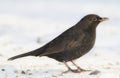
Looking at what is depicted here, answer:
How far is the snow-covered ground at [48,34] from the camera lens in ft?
42.1

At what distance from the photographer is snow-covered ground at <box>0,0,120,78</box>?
506 inches

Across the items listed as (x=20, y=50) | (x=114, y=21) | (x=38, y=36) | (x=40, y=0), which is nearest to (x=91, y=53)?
(x=20, y=50)

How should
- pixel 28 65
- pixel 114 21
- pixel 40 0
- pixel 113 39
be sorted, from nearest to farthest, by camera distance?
pixel 28 65
pixel 113 39
pixel 114 21
pixel 40 0

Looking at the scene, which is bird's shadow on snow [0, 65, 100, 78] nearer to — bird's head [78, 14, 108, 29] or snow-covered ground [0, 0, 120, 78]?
snow-covered ground [0, 0, 120, 78]

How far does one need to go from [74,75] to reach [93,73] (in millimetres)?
296

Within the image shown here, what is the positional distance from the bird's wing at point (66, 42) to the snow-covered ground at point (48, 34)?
364mm

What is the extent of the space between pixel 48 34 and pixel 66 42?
5850 millimetres

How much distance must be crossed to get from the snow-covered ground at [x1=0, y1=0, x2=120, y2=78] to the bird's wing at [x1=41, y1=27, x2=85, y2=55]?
364 millimetres

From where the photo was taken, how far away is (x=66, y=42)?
1248cm

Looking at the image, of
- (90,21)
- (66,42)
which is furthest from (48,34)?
(66,42)

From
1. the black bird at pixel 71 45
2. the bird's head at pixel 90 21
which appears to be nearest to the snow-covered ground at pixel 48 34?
the black bird at pixel 71 45

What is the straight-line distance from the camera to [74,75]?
12.2 m

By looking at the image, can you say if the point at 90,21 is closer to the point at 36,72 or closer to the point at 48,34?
the point at 36,72

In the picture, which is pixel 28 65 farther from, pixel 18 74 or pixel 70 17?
pixel 70 17
